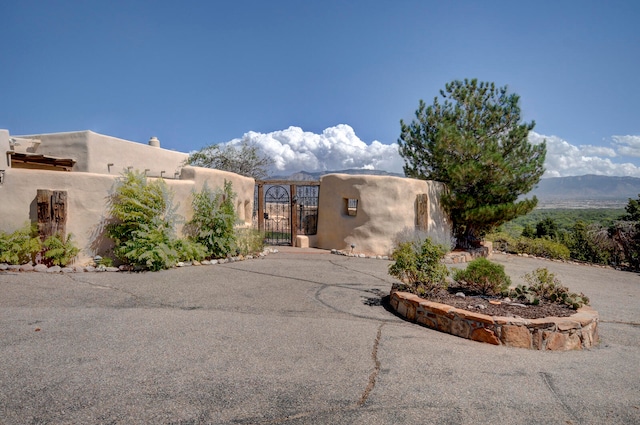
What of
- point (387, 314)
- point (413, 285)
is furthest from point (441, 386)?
point (413, 285)

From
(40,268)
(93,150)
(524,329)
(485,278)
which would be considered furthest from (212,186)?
(524,329)

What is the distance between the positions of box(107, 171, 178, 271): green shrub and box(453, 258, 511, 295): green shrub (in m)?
6.60

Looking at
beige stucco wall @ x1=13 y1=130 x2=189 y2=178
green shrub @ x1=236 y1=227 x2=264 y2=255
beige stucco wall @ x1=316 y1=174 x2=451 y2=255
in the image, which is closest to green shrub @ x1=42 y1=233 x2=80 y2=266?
green shrub @ x1=236 y1=227 x2=264 y2=255

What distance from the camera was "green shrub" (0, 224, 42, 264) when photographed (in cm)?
836

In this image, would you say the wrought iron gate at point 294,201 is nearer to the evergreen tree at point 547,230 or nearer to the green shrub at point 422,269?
the green shrub at point 422,269

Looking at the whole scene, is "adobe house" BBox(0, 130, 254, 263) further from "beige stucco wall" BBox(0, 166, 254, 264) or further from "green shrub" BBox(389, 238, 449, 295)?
"green shrub" BBox(389, 238, 449, 295)

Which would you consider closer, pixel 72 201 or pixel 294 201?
pixel 72 201

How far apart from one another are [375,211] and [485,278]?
6.66 m

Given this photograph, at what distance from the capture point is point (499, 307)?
20.0 ft

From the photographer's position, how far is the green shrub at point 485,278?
693 centimetres

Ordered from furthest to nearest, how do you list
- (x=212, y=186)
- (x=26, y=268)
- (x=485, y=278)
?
(x=212, y=186), (x=26, y=268), (x=485, y=278)

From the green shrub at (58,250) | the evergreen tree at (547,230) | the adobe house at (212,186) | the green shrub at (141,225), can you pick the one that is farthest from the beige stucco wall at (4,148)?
the evergreen tree at (547,230)

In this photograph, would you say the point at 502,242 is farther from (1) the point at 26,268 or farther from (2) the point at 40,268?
(1) the point at 26,268

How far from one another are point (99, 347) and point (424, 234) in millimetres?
11277
